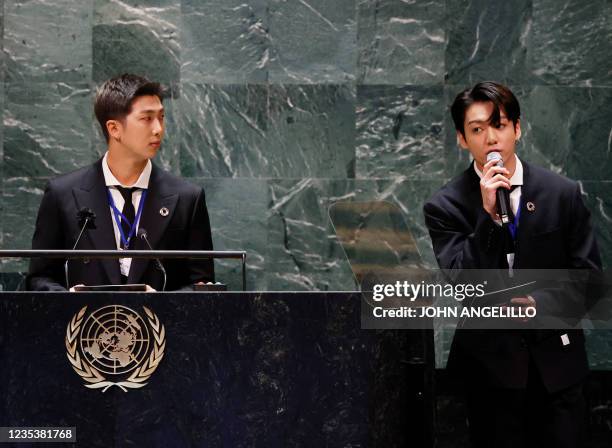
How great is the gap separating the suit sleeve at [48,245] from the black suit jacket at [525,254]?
5.12ft

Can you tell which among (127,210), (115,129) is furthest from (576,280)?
(115,129)

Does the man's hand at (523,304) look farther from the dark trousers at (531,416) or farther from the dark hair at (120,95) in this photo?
the dark hair at (120,95)

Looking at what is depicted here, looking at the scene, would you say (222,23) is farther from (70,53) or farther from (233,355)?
(233,355)

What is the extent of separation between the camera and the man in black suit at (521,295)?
137 inches

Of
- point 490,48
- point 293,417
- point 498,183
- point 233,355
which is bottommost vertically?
point 293,417

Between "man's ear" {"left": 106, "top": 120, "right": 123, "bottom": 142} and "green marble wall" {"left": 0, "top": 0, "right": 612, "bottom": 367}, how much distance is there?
1.62 meters

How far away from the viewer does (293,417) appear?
10.3ft

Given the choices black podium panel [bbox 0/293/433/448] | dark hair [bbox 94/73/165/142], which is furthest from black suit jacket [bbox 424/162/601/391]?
dark hair [bbox 94/73/165/142]

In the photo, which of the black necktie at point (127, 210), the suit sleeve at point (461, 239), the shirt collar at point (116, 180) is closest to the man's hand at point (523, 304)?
the suit sleeve at point (461, 239)

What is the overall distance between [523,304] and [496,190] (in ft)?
1.37

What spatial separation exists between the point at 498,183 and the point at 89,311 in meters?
1.49

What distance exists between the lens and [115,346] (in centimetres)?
320

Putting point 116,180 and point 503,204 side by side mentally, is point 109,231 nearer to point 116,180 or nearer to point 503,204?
point 116,180

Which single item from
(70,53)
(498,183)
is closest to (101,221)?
(498,183)
